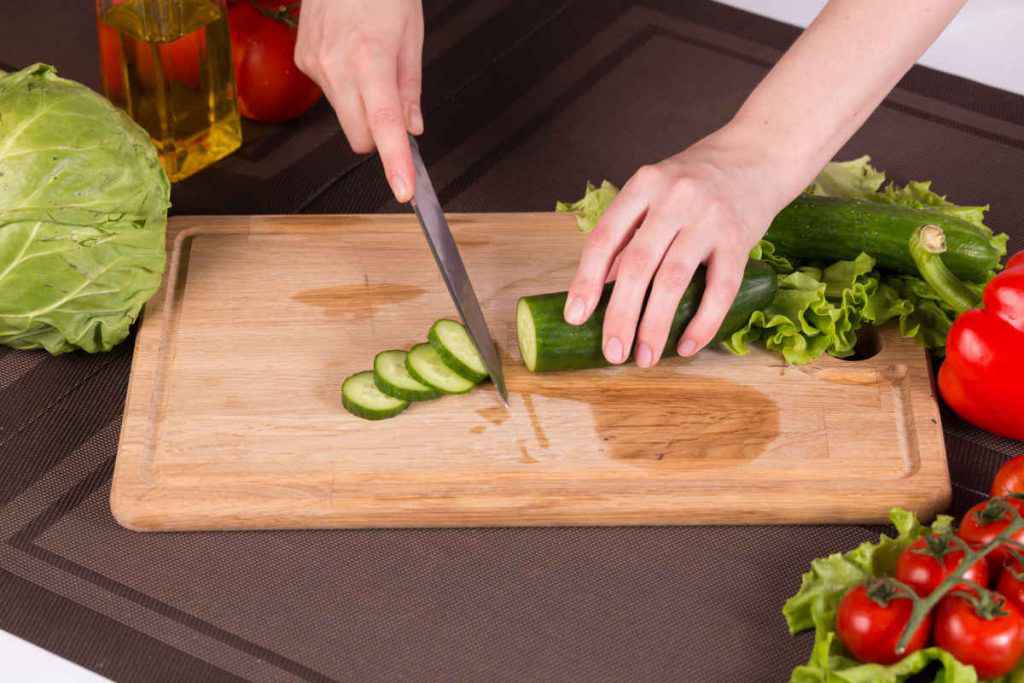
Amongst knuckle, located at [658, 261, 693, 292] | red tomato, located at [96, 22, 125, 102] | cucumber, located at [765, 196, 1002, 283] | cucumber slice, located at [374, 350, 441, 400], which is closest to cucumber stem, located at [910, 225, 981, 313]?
cucumber, located at [765, 196, 1002, 283]

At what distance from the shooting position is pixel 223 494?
219 centimetres

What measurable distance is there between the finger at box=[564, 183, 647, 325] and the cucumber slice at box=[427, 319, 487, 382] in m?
0.18

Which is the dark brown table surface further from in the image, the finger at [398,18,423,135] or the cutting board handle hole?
the finger at [398,18,423,135]

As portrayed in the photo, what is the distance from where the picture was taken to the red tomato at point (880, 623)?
6.06 feet

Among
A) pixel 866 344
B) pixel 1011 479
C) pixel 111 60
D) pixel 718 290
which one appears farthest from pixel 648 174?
pixel 111 60

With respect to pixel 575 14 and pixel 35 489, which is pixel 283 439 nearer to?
pixel 35 489

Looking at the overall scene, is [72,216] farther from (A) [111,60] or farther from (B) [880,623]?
(B) [880,623]

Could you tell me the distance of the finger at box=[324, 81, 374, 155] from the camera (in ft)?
8.13

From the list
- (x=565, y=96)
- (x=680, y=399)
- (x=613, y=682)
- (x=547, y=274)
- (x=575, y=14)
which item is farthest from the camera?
(x=575, y=14)

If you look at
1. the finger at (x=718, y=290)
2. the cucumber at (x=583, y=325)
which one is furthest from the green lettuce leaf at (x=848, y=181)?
the finger at (x=718, y=290)

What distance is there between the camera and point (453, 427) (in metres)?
2.32

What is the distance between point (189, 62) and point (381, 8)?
18.7 inches

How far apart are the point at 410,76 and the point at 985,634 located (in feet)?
4.74

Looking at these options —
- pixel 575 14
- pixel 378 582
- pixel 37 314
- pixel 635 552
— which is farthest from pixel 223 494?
pixel 575 14
